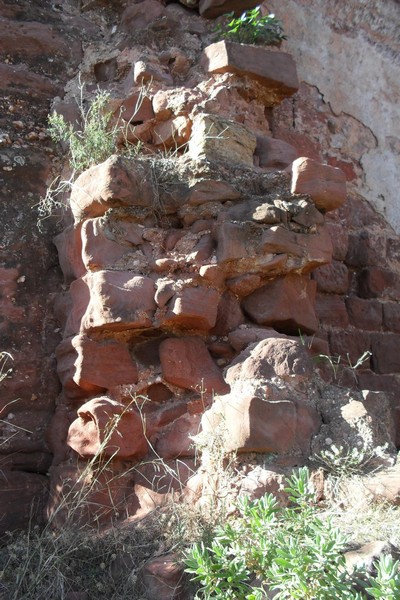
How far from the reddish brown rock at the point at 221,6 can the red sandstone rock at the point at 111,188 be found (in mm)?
1406

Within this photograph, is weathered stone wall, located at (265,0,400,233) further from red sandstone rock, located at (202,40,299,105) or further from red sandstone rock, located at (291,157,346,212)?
red sandstone rock, located at (291,157,346,212)

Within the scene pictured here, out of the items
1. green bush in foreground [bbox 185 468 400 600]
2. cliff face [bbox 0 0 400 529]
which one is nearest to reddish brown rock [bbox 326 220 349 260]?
cliff face [bbox 0 0 400 529]

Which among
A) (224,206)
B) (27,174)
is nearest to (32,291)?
(27,174)

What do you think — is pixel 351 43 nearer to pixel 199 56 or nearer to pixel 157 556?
pixel 199 56

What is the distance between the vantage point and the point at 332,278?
4.54 metres

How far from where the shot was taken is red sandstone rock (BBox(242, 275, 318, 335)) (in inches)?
141

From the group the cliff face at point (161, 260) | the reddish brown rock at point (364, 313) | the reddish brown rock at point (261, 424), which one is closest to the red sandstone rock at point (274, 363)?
the cliff face at point (161, 260)

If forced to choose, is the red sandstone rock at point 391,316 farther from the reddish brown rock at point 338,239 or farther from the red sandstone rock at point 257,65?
the red sandstone rock at point 257,65

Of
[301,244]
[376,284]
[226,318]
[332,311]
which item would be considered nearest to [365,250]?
[376,284]

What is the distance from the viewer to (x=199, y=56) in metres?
4.42

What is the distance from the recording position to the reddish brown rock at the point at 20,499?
337cm

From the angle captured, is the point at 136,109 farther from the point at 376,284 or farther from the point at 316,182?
the point at 376,284

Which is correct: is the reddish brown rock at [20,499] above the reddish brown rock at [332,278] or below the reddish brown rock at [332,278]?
below

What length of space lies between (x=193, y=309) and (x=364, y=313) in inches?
64.8
